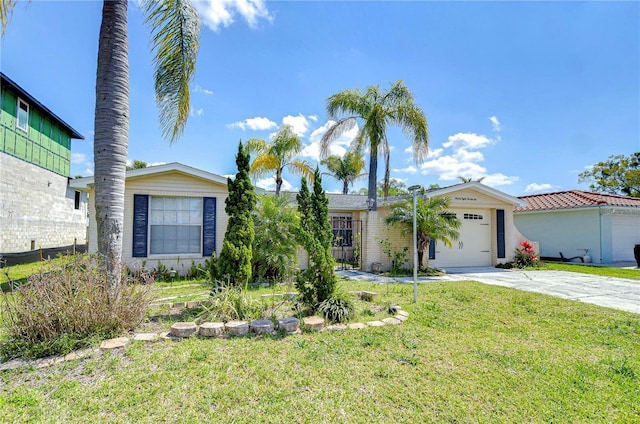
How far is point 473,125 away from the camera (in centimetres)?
1612

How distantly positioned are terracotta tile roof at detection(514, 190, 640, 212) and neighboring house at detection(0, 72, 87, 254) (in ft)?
84.8

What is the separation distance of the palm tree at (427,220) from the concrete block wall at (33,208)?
59.8 feet

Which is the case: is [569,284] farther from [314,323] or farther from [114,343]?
[114,343]

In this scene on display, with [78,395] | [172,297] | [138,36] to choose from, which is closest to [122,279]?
[78,395]

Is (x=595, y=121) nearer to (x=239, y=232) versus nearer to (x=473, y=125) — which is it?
(x=473, y=125)

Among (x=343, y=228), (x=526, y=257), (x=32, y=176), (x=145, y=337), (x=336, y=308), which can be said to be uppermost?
(x=32, y=176)

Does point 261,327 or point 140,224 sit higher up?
point 140,224

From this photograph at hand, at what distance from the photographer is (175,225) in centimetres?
978

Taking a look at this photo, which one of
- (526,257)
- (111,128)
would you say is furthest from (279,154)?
(526,257)

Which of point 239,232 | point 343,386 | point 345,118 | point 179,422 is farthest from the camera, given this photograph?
point 345,118

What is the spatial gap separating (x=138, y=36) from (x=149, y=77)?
0.78 meters

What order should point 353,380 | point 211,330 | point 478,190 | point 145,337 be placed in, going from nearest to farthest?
1. point 353,380
2. point 145,337
3. point 211,330
4. point 478,190

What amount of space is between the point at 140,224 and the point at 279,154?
7.48 metres

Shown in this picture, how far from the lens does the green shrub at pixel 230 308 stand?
4.71 metres
